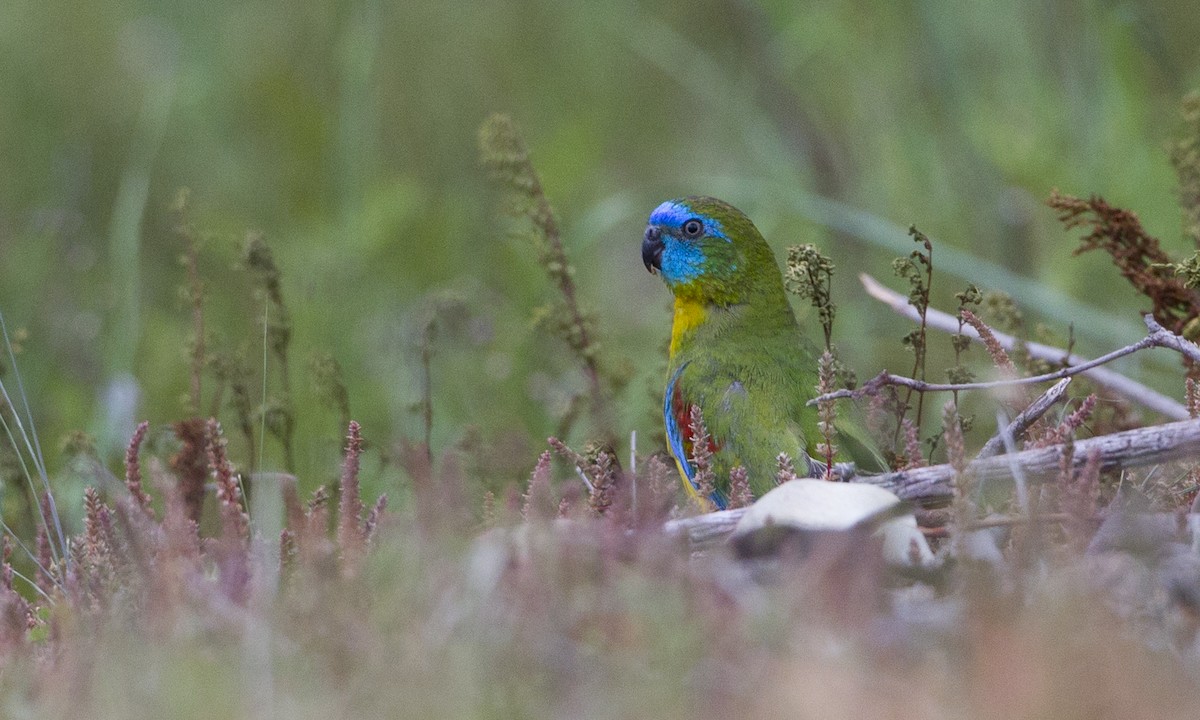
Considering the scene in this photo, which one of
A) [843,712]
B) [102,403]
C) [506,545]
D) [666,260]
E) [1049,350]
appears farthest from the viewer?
[102,403]

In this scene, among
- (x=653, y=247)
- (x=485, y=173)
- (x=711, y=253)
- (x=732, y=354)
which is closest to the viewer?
(x=732, y=354)

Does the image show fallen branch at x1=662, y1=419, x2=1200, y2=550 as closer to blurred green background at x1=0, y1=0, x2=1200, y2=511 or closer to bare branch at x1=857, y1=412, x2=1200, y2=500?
bare branch at x1=857, y1=412, x2=1200, y2=500

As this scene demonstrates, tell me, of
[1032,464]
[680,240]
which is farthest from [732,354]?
[1032,464]

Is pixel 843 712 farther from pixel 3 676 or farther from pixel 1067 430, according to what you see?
pixel 3 676

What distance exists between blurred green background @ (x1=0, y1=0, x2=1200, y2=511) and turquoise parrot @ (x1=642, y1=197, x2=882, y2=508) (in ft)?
1.09

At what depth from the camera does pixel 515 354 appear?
207 inches

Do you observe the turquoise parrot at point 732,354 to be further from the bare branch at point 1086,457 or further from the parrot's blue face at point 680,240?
the bare branch at point 1086,457

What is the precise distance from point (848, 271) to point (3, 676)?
5213 millimetres

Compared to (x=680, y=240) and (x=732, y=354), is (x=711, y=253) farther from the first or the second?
(x=732, y=354)

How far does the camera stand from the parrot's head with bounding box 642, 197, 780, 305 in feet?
12.4

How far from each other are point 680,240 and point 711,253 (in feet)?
0.34

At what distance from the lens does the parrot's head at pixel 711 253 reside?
3.79 metres

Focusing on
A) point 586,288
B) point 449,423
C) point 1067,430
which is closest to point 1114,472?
point 1067,430

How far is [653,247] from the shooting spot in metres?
3.99
